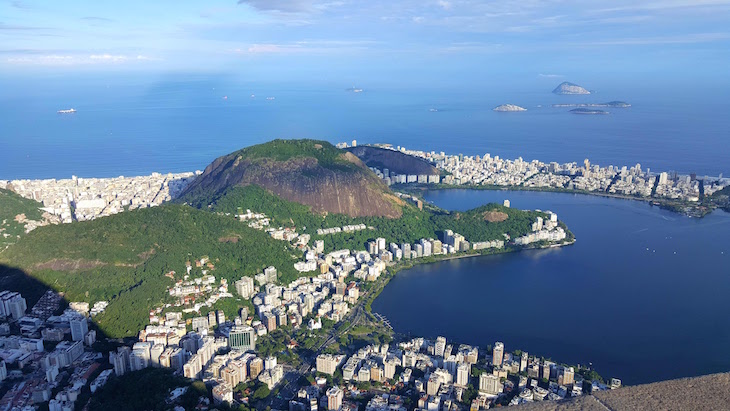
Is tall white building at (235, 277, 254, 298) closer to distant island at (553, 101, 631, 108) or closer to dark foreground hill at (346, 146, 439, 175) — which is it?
dark foreground hill at (346, 146, 439, 175)

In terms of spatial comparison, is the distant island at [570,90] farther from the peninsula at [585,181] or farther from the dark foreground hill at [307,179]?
the dark foreground hill at [307,179]

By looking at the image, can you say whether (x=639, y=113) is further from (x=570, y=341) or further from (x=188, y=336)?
(x=188, y=336)

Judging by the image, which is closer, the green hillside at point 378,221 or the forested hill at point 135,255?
the forested hill at point 135,255

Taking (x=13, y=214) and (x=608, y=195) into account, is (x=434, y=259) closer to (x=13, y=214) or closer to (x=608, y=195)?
(x=608, y=195)

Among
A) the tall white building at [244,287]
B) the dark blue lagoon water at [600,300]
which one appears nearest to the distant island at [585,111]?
the dark blue lagoon water at [600,300]

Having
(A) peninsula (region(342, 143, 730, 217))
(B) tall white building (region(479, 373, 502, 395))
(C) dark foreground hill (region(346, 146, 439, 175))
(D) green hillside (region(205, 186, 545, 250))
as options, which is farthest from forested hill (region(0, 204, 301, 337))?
(C) dark foreground hill (region(346, 146, 439, 175))
